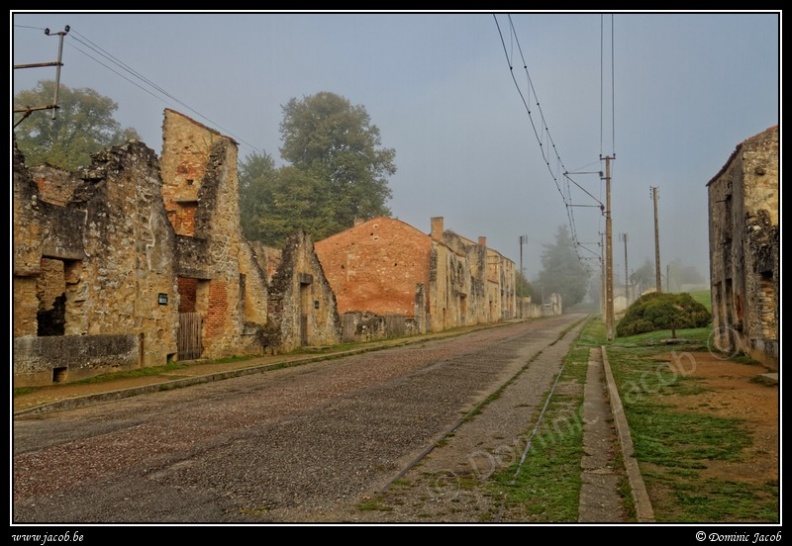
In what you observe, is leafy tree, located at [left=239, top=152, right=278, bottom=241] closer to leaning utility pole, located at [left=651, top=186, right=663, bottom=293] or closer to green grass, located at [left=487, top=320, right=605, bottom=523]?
leaning utility pole, located at [left=651, top=186, right=663, bottom=293]

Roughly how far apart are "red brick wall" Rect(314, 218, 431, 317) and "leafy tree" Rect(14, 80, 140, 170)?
1697cm

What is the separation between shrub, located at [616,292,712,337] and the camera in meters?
32.4

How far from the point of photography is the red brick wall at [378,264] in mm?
45656

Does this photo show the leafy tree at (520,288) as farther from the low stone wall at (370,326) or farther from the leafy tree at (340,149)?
the low stone wall at (370,326)

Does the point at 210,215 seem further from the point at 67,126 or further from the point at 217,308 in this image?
the point at 67,126

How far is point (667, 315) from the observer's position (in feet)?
108

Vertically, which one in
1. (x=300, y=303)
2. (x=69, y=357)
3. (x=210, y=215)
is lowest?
(x=69, y=357)

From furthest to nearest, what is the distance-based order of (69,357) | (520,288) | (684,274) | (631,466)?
1. (684,274)
2. (520,288)
3. (69,357)
4. (631,466)

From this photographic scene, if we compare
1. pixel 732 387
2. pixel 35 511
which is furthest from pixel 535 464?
pixel 732 387

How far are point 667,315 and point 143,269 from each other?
25.9 metres

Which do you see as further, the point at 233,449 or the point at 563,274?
the point at 563,274

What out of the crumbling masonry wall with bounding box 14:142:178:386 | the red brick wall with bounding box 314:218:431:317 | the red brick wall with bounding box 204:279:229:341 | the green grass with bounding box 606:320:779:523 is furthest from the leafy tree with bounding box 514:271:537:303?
the green grass with bounding box 606:320:779:523

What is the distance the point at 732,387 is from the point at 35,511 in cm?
1203

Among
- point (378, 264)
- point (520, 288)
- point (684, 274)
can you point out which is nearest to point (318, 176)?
point (378, 264)
